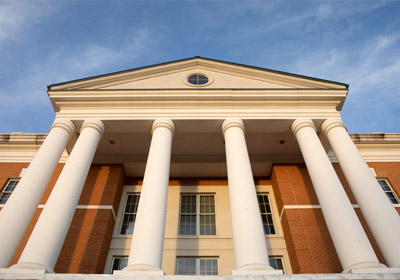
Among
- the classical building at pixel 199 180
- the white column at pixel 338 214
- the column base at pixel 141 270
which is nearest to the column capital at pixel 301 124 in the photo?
the classical building at pixel 199 180

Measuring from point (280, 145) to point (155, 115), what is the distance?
7.43 metres

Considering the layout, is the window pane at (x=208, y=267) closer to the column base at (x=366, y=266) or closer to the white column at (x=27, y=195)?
the column base at (x=366, y=266)

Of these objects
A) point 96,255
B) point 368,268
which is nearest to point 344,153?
point 368,268

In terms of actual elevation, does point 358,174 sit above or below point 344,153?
below

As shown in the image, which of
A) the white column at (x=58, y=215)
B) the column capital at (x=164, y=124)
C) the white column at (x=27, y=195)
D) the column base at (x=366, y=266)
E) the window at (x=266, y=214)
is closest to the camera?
the column base at (x=366, y=266)

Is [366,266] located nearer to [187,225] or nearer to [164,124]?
[187,225]

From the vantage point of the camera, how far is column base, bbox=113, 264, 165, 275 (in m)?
8.42

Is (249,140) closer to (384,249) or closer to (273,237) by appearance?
(273,237)

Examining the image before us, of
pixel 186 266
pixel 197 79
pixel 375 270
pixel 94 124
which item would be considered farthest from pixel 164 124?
pixel 375 270

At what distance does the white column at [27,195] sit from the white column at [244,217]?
7166 mm

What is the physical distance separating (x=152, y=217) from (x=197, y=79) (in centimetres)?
923

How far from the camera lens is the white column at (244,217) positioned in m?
8.84

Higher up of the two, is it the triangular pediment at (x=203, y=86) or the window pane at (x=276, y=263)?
the triangular pediment at (x=203, y=86)

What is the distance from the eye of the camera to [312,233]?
14.3 metres
